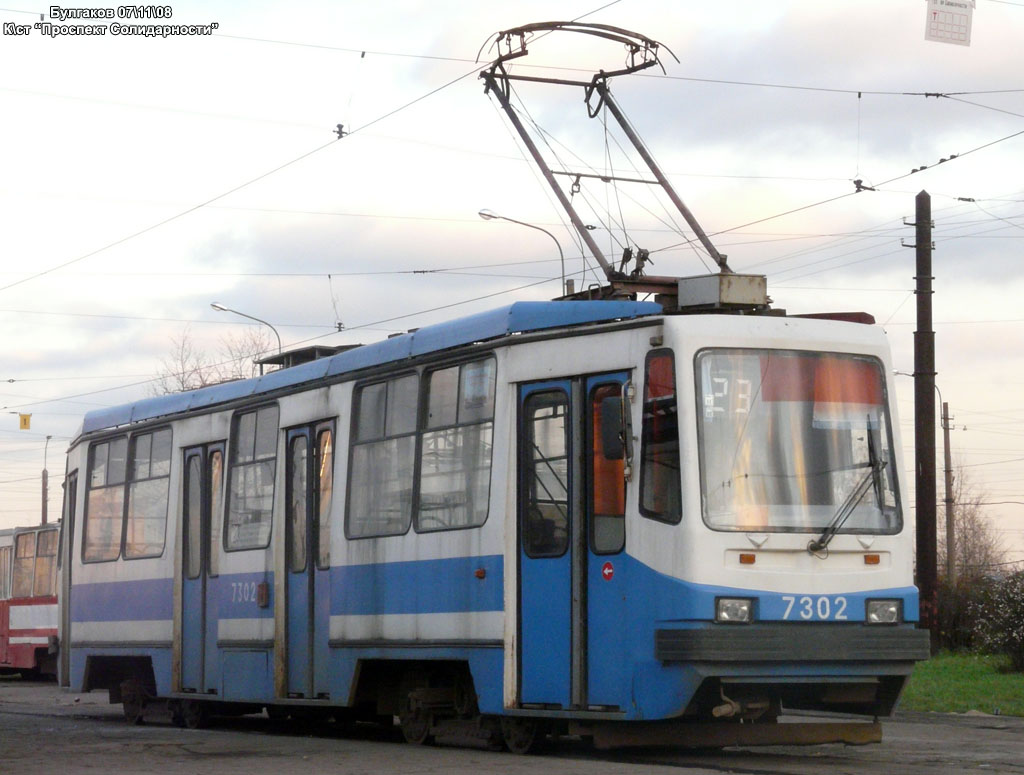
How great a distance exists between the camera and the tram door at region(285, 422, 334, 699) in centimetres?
1423

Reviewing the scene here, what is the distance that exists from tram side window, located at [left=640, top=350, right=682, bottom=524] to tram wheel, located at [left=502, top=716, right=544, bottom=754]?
6.40 feet

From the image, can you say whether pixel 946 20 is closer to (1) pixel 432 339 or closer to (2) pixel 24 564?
(1) pixel 432 339

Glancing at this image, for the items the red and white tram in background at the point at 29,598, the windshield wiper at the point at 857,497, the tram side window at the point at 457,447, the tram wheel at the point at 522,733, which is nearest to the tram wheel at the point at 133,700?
the tram side window at the point at 457,447

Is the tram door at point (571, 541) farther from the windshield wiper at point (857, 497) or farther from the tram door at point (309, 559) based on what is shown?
the tram door at point (309, 559)

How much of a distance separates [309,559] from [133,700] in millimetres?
4574

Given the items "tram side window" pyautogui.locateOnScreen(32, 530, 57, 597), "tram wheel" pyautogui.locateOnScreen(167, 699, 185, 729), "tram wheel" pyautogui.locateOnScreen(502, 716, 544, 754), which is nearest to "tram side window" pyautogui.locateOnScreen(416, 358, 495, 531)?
"tram wheel" pyautogui.locateOnScreen(502, 716, 544, 754)

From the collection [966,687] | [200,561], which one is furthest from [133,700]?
[966,687]

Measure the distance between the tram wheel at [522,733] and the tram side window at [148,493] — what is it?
20.9ft

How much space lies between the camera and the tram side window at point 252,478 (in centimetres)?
1541

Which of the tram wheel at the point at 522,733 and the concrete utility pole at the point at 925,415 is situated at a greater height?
the concrete utility pole at the point at 925,415

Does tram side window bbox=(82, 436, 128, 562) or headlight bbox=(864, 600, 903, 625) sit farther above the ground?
tram side window bbox=(82, 436, 128, 562)

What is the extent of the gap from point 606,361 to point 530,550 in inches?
57.3

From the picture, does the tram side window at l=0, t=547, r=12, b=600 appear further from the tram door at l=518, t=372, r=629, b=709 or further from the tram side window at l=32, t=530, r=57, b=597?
the tram door at l=518, t=372, r=629, b=709

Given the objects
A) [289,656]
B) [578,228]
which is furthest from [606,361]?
[289,656]
